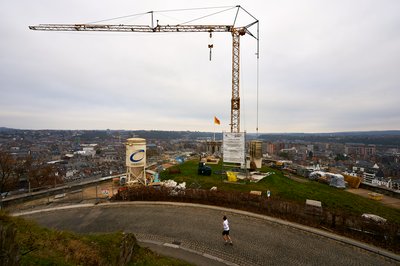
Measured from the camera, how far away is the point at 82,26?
4147cm

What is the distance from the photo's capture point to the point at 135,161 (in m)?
22.6

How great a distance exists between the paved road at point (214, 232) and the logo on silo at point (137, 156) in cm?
628

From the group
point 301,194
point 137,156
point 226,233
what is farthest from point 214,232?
point 137,156

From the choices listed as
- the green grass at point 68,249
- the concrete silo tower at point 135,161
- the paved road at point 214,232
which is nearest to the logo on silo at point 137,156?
the concrete silo tower at point 135,161

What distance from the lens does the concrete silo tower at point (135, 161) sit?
22594 millimetres

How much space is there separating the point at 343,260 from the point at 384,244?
3783mm

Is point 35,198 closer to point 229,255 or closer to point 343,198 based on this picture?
point 229,255

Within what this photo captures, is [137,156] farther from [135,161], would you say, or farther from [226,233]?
[226,233]

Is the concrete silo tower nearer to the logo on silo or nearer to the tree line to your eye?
the logo on silo

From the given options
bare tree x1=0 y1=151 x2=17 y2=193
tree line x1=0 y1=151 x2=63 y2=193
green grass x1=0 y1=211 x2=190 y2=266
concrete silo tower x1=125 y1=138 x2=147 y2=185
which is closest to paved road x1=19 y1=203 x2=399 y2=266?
green grass x1=0 y1=211 x2=190 y2=266

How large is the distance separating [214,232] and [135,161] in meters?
13.8

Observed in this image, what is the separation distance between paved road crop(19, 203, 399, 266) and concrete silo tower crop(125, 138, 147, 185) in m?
5.65

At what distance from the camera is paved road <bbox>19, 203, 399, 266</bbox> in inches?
395

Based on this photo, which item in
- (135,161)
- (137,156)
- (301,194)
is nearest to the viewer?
(301,194)
